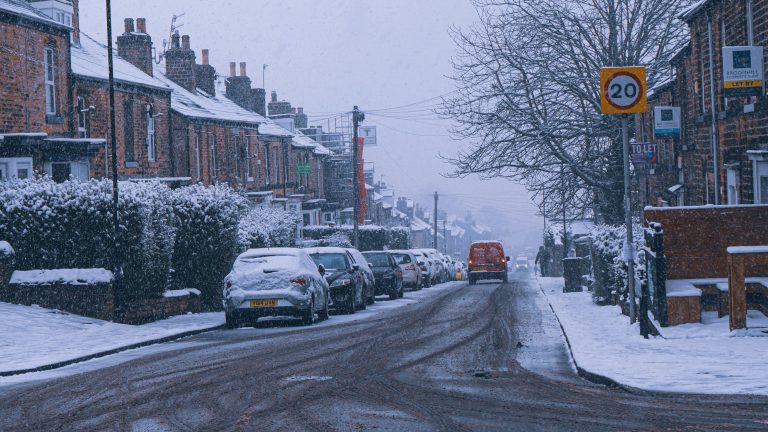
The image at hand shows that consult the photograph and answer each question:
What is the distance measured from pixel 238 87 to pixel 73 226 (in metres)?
42.0

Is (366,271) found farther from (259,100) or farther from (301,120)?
(301,120)

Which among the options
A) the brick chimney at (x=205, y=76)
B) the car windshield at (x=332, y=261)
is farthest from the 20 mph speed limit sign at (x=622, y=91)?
the brick chimney at (x=205, y=76)

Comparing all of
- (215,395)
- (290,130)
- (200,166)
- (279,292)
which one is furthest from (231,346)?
(290,130)

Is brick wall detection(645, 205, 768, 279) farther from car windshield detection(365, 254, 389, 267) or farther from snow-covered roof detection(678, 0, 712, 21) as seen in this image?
car windshield detection(365, 254, 389, 267)

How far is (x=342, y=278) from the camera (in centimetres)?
2400

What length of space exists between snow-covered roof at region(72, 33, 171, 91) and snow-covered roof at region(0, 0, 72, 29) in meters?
2.40

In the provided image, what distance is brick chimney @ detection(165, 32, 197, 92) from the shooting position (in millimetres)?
49594

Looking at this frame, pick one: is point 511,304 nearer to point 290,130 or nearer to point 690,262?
point 690,262

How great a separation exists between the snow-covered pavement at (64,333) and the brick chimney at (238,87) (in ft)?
133

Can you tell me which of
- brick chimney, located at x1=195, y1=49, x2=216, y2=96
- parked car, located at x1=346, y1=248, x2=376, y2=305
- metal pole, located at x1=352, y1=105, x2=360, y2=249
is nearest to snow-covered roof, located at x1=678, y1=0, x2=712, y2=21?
parked car, located at x1=346, y1=248, x2=376, y2=305

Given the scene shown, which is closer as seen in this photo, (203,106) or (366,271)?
(366,271)

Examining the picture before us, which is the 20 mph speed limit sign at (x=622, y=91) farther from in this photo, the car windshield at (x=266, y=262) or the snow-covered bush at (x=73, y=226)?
the snow-covered bush at (x=73, y=226)

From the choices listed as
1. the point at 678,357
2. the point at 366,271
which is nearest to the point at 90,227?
the point at 366,271

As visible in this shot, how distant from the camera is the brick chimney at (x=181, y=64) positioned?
4959 cm
